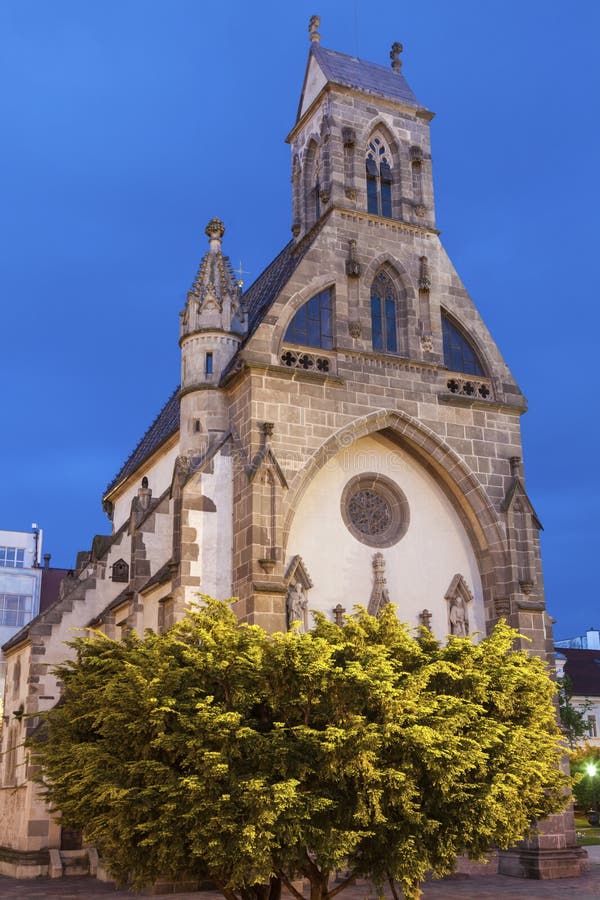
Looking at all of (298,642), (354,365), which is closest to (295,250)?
(354,365)

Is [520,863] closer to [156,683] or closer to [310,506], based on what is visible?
[310,506]

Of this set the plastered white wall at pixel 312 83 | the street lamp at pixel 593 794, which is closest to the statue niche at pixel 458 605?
the plastered white wall at pixel 312 83

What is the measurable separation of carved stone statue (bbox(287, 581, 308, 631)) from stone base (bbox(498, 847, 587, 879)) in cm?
858

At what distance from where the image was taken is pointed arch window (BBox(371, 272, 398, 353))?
30.2m

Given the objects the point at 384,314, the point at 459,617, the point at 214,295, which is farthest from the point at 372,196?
the point at 459,617

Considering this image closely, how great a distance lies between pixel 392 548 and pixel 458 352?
23.0 feet

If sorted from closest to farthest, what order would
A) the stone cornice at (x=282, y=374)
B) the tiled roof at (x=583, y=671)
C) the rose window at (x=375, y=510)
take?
the stone cornice at (x=282, y=374) < the rose window at (x=375, y=510) < the tiled roof at (x=583, y=671)

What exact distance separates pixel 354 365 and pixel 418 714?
47.1 feet

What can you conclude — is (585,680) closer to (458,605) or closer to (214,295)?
(458,605)

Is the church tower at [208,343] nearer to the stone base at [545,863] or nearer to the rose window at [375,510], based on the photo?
the rose window at [375,510]

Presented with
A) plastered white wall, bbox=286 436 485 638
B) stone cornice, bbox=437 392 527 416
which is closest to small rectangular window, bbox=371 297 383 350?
stone cornice, bbox=437 392 527 416

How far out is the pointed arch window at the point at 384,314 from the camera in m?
30.2

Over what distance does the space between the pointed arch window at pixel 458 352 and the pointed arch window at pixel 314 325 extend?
A: 4272 mm

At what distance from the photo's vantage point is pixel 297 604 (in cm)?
2645
